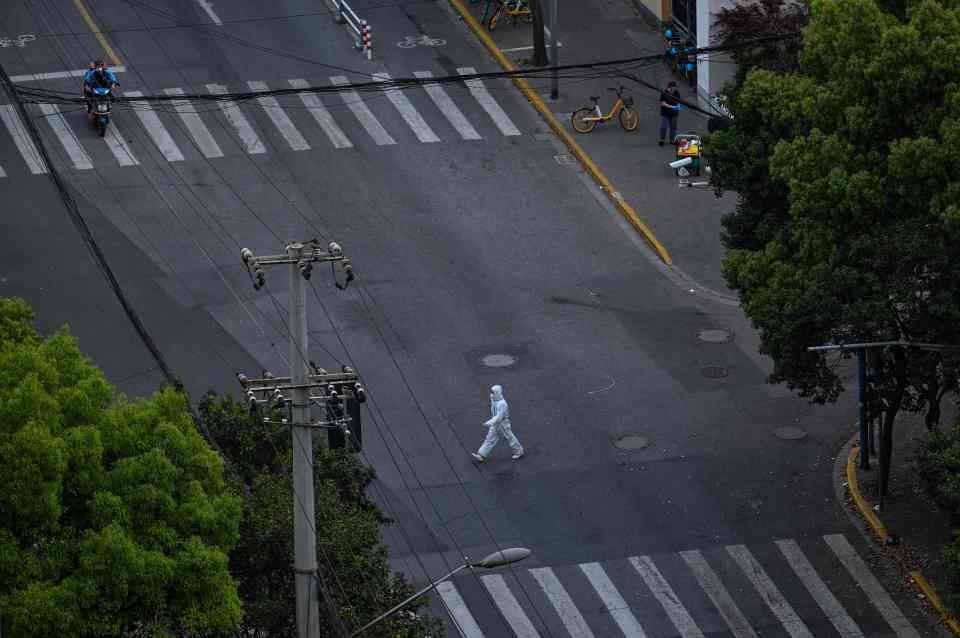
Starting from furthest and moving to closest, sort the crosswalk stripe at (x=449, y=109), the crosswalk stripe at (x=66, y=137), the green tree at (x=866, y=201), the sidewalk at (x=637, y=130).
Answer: the crosswalk stripe at (x=449, y=109)
the crosswalk stripe at (x=66, y=137)
the sidewalk at (x=637, y=130)
the green tree at (x=866, y=201)

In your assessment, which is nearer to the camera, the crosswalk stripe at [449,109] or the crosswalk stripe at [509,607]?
the crosswalk stripe at [509,607]

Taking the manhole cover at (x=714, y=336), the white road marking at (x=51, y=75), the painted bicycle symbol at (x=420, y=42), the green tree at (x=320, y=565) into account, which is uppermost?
the painted bicycle symbol at (x=420, y=42)

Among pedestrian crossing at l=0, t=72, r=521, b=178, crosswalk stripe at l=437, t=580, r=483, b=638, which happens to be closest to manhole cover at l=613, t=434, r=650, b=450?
crosswalk stripe at l=437, t=580, r=483, b=638

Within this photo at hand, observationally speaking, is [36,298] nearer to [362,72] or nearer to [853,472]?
[362,72]

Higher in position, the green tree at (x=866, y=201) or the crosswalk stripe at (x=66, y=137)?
the crosswalk stripe at (x=66, y=137)

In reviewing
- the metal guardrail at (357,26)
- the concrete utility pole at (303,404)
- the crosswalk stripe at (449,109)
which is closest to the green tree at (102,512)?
the concrete utility pole at (303,404)

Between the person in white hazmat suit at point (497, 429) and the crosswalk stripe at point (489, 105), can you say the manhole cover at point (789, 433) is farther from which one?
the crosswalk stripe at point (489, 105)

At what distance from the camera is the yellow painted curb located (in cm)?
4166

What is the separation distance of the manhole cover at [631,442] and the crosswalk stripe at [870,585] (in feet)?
13.3

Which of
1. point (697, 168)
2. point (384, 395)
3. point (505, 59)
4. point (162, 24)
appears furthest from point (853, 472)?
point (162, 24)

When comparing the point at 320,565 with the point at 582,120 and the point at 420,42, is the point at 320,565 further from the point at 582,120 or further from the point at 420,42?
the point at 420,42

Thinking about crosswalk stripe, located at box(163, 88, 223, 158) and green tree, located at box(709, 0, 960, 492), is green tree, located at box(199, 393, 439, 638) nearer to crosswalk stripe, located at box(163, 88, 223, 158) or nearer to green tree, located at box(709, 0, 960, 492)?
green tree, located at box(709, 0, 960, 492)

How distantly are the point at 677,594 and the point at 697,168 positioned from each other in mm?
16612

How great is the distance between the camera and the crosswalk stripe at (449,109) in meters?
46.1
